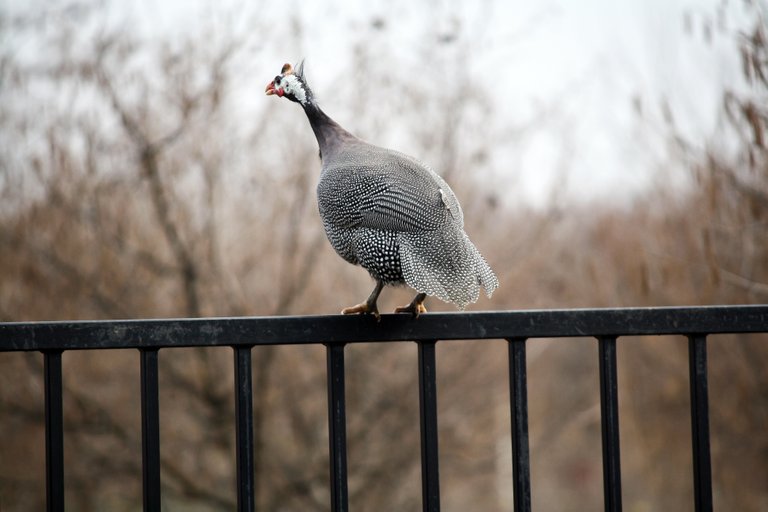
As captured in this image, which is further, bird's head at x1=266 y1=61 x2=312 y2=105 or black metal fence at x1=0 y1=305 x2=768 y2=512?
bird's head at x1=266 y1=61 x2=312 y2=105

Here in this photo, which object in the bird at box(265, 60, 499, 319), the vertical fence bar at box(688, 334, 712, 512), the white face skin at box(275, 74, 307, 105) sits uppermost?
the white face skin at box(275, 74, 307, 105)

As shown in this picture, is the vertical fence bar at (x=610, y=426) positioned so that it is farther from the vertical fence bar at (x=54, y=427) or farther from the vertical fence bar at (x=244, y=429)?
the vertical fence bar at (x=54, y=427)

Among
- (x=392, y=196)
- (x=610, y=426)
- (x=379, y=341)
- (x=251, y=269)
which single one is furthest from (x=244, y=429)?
(x=251, y=269)

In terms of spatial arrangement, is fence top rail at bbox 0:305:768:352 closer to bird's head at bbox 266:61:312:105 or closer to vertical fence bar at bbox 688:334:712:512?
vertical fence bar at bbox 688:334:712:512

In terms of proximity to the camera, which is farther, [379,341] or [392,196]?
[392,196]

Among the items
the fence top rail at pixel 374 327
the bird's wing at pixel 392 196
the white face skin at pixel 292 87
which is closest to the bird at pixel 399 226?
Result: the bird's wing at pixel 392 196

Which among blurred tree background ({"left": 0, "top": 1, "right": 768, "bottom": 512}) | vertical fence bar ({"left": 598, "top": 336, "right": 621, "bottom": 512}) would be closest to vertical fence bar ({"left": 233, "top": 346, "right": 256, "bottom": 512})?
vertical fence bar ({"left": 598, "top": 336, "right": 621, "bottom": 512})

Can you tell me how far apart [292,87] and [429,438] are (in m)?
1.09

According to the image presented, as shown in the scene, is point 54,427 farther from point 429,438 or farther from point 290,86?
point 290,86

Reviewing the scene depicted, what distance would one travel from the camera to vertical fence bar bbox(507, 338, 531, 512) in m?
1.61

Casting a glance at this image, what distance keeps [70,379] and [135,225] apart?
1.28 meters

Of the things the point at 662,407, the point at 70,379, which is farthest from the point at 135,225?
the point at 662,407

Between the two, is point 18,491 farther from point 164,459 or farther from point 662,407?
point 662,407

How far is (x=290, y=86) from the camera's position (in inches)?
90.9
